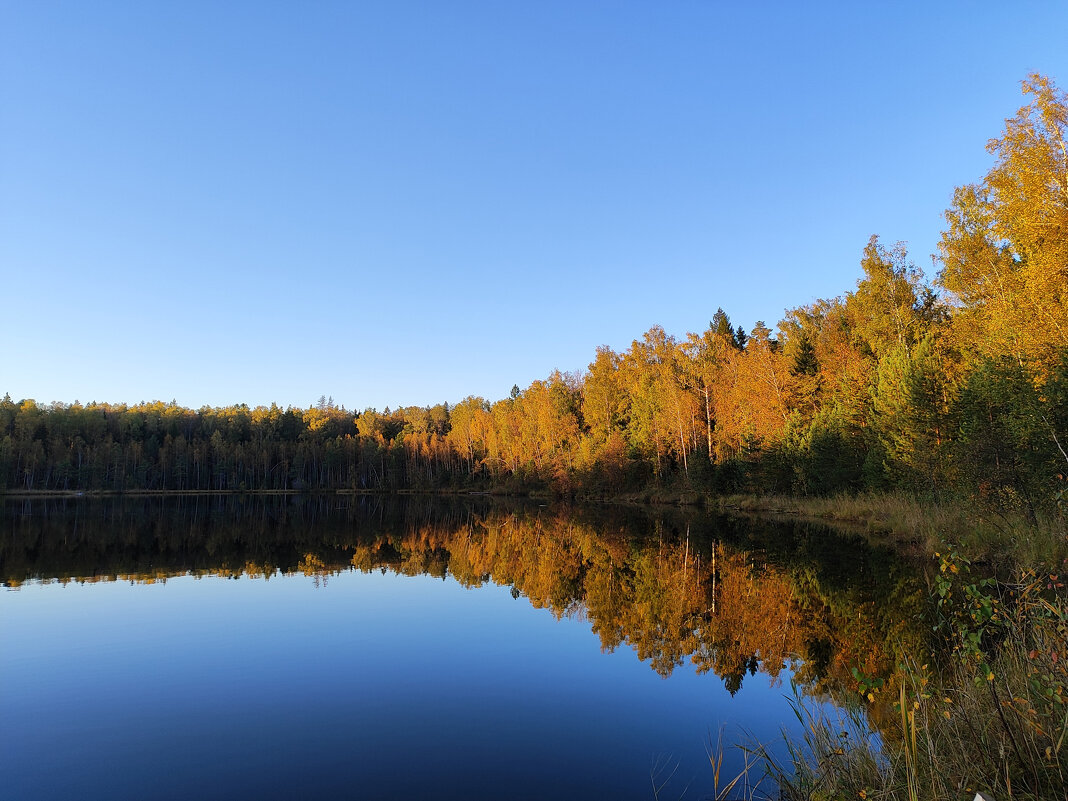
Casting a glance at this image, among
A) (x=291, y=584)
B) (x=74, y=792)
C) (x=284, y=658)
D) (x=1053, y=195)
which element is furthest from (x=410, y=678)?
(x=1053, y=195)

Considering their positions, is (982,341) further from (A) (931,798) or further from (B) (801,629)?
(A) (931,798)

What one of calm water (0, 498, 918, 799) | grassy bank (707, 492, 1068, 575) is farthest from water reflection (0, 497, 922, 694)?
grassy bank (707, 492, 1068, 575)

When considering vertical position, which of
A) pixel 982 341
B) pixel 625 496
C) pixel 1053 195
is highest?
pixel 1053 195

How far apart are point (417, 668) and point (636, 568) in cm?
1071

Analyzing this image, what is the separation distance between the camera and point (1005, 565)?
14461mm

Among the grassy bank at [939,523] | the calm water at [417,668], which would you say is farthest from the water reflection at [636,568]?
the grassy bank at [939,523]

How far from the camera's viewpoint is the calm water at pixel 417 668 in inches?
259

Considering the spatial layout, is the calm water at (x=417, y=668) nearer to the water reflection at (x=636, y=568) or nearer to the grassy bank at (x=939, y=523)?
the water reflection at (x=636, y=568)

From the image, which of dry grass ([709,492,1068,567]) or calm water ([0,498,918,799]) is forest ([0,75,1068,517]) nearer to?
dry grass ([709,492,1068,567])

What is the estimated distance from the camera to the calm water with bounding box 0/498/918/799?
21.6ft

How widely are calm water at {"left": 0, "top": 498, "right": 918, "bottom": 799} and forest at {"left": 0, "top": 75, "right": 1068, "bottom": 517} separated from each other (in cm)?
541

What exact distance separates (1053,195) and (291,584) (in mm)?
27744

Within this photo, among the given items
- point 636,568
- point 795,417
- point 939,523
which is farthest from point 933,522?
point 795,417

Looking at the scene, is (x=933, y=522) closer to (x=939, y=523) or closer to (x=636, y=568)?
(x=939, y=523)
